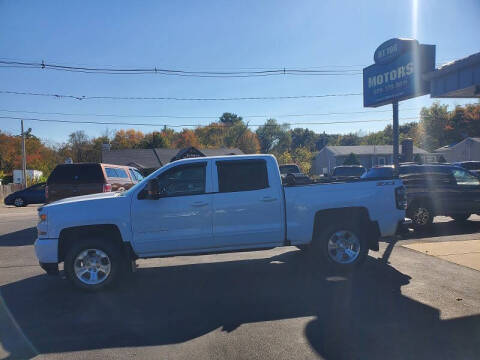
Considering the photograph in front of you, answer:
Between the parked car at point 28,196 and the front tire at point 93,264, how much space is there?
20613 millimetres

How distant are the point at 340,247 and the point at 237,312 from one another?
2558 millimetres

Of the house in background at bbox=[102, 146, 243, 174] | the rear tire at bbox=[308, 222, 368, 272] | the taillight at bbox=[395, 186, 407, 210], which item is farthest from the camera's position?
the house in background at bbox=[102, 146, 243, 174]

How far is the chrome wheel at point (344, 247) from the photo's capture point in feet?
21.9

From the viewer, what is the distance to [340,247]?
670cm

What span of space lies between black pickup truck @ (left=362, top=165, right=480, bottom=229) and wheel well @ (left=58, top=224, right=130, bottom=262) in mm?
7349

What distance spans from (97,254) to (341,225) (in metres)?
4.05

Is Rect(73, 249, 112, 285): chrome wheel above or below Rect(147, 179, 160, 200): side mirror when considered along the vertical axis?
below

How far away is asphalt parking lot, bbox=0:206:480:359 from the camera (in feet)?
13.0

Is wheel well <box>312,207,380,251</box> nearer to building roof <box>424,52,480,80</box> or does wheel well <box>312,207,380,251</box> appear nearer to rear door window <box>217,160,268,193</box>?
rear door window <box>217,160,268,193</box>

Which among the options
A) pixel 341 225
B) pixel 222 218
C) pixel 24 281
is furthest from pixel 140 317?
pixel 341 225

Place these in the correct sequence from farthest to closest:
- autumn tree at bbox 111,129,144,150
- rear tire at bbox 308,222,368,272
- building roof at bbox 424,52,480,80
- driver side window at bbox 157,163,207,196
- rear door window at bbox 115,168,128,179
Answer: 1. autumn tree at bbox 111,129,144,150
2. rear door window at bbox 115,168,128,179
3. building roof at bbox 424,52,480,80
4. rear tire at bbox 308,222,368,272
5. driver side window at bbox 157,163,207,196

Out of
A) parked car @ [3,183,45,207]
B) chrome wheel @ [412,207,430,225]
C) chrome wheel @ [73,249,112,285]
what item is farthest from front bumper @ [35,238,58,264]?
parked car @ [3,183,45,207]

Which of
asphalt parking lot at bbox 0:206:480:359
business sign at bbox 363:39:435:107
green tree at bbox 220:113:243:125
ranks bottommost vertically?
asphalt parking lot at bbox 0:206:480:359

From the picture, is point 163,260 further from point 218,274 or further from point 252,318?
point 252,318
